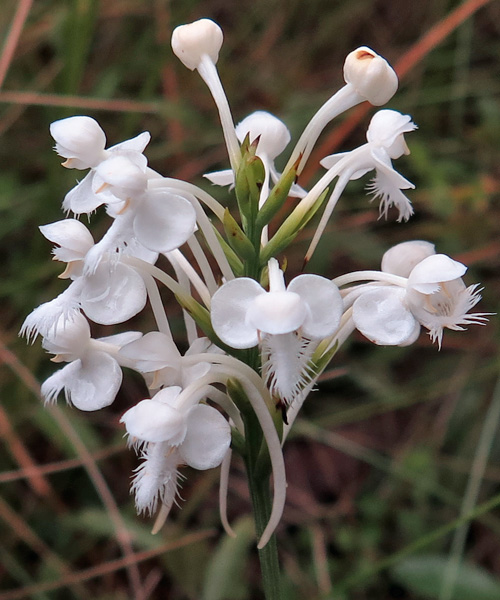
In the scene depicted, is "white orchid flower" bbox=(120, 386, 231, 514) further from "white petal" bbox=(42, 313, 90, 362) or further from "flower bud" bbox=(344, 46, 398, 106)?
"flower bud" bbox=(344, 46, 398, 106)

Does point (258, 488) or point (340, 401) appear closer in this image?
point (258, 488)

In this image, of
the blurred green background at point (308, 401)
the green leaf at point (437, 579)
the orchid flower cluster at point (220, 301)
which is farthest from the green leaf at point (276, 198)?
the green leaf at point (437, 579)

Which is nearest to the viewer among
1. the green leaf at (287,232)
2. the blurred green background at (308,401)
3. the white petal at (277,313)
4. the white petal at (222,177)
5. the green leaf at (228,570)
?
the white petal at (277,313)

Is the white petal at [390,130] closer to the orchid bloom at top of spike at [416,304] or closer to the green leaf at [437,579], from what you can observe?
the orchid bloom at top of spike at [416,304]

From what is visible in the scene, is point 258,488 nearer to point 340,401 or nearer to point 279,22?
point 340,401

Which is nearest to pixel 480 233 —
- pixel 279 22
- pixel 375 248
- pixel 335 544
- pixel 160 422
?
pixel 375 248

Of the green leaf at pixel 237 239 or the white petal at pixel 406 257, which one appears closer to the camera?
the green leaf at pixel 237 239

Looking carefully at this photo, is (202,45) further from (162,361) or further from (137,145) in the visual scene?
(162,361)
